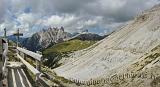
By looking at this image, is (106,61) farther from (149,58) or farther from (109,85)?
(109,85)

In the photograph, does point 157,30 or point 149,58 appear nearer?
point 149,58

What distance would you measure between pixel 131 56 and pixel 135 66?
94.3 feet

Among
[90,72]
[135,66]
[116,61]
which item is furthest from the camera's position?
[116,61]

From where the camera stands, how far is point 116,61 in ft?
491

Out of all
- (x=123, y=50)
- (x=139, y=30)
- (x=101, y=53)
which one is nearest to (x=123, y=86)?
(x=123, y=50)

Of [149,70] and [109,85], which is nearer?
[109,85]

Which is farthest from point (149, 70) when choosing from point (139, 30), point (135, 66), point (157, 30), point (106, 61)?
point (139, 30)

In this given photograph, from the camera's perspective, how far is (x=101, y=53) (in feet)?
586

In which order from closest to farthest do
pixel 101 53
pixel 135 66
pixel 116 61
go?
pixel 135 66 → pixel 116 61 → pixel 101 53

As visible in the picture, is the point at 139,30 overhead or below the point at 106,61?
overhead

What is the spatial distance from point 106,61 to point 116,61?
6.59m

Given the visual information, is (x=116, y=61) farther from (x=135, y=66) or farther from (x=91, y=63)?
(x=135, y=66)

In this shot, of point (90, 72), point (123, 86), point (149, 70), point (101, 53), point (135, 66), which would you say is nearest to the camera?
point (123, 86)

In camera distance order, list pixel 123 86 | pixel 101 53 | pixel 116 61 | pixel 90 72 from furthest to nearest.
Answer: pixel 101 53 → pixel 116 61 → pixel 90 72 → pixel 123 86
